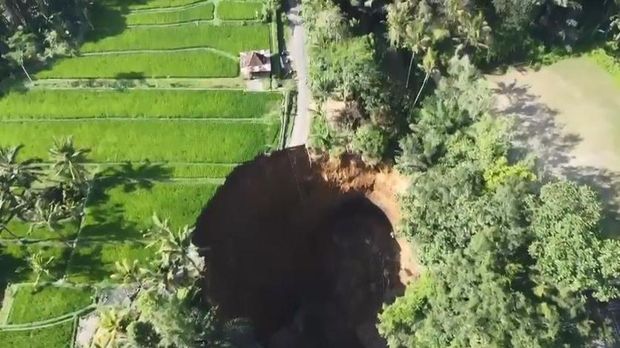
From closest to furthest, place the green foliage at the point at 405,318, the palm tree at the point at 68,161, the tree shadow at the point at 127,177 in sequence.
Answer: the green foliage at the point at 405,318 < the palm tree at the point at 68,161 < the tree shadow at the point at 127,177

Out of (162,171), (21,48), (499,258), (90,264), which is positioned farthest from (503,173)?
(21,48)

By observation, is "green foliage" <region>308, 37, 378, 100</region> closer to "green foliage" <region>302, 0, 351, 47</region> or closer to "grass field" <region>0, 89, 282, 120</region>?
"green foliage" <region>302, 0, 351, 47</region>

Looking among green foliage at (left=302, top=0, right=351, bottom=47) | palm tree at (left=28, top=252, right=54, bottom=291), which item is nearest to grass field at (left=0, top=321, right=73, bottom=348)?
palm tree at (left=28, top=252, right=54, bottom=291)

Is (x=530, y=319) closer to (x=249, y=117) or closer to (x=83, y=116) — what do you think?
(x=249, y=117)

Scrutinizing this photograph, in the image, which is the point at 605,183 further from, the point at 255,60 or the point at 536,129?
the point at 255,60

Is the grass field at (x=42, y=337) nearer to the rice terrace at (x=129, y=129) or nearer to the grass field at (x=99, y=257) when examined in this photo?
the rice terrace at (x=129, y=129)

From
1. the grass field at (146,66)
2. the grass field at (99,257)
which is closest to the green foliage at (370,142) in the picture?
the grass field at (146,66)

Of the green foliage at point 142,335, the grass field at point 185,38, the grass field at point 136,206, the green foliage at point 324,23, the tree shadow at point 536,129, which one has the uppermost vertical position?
the green foliage at point 324,23
